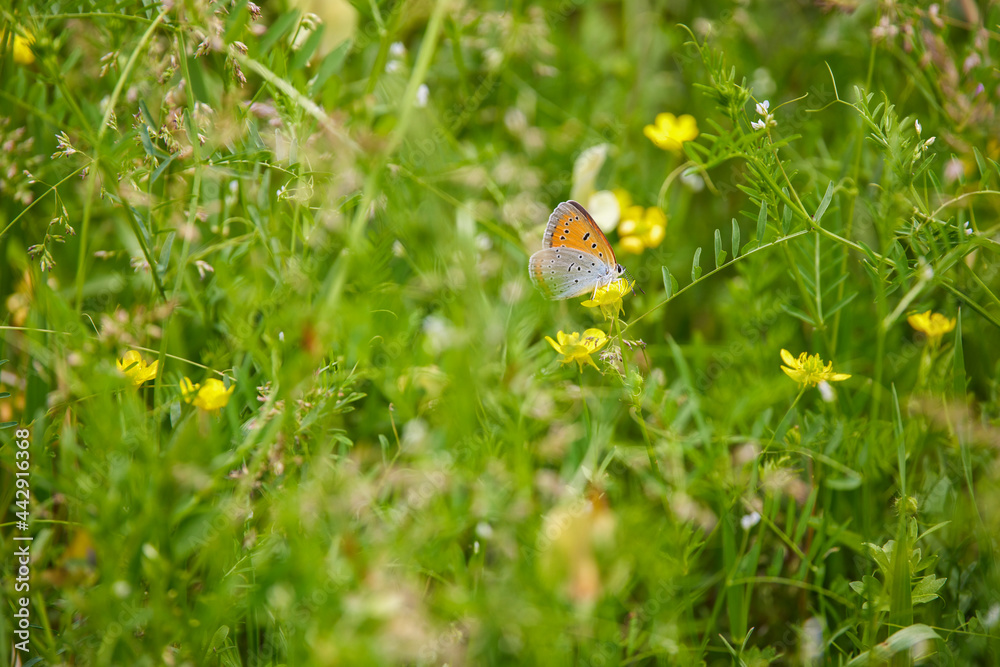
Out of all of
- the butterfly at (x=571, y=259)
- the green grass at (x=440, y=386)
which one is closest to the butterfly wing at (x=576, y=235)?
the butterfly at (x=571, y=259)

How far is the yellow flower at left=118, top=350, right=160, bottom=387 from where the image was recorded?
39.2 inches

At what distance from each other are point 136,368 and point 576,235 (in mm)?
731

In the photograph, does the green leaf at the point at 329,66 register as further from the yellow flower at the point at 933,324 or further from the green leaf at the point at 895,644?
the green leaf at the point at 895,644

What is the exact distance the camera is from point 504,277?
156 cm

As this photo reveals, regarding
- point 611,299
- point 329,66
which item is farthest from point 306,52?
point 611,299

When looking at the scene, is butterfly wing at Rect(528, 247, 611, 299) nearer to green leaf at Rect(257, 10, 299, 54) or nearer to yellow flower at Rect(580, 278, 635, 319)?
yellow flower at Rect(580, 278, 635, 319)

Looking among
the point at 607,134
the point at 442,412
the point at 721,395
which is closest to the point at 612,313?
the point at 442,412

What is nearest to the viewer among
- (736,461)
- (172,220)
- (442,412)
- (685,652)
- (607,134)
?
(685,652)

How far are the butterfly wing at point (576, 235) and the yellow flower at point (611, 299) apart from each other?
0.65 ft

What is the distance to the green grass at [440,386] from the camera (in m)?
0.85

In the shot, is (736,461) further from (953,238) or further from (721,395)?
(953,238)

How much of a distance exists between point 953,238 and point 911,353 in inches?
13.1

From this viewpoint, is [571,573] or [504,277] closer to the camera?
[571,573]

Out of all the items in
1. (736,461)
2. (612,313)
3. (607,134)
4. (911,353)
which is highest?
(612,313)
